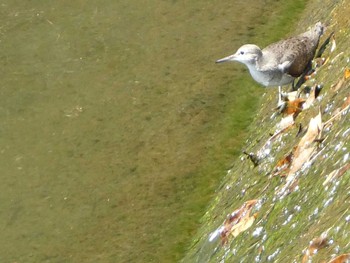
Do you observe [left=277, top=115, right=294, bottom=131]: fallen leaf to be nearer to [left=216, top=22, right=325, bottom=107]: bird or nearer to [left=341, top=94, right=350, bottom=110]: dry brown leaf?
[left=216, top=22, right=325, bottom=107]: bird

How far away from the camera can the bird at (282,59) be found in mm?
8195

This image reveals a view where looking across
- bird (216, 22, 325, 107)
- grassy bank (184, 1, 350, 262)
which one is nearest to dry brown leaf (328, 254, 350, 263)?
grassy bank (184, 1, 350, 262)

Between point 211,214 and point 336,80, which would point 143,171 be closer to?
point 211,214

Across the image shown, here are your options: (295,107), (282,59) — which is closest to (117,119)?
(282,59)

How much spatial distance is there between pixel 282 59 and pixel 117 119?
2427mm

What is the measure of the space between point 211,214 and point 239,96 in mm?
2103

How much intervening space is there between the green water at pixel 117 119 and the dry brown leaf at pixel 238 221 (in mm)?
1057

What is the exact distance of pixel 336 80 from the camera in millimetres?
7395

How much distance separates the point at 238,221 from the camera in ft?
23.5

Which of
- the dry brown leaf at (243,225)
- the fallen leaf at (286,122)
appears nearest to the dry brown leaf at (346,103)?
the dry brown leaf at (243,225)

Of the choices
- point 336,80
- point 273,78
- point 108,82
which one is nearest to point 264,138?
point 273,78

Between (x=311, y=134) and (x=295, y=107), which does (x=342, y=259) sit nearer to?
(x=311, y=134)

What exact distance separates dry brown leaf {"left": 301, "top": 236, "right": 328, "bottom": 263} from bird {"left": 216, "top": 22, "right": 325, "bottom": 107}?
3371 millimetres

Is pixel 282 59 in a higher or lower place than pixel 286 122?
higher
